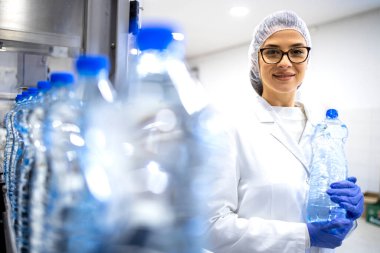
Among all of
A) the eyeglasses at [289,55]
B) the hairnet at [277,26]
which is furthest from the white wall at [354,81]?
the eyeglasses at [289,55]

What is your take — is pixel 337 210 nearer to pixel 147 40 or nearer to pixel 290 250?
pixel 290 250

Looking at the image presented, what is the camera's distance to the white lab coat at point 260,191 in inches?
38.2

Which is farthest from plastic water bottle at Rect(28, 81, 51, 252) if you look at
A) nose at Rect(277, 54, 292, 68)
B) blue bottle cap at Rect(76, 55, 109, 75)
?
nose at Rect(277, 54, 292, 68)

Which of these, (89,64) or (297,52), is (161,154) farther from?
(297,52)

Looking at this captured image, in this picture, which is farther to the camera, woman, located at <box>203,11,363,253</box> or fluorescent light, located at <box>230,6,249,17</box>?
fluorescent light, located at <box>230,6,249,17</box>

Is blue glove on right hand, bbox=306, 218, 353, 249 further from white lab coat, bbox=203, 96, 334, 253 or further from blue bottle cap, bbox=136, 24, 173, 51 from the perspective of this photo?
blue bottle cap, bbox=136, 24, 173, 51

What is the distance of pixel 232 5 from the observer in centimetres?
374

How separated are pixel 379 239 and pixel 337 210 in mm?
2991

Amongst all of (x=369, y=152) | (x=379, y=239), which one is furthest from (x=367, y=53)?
(x=379, y=239)

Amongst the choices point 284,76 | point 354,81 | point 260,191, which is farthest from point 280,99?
point 354,81

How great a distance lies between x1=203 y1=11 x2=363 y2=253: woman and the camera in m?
0.97

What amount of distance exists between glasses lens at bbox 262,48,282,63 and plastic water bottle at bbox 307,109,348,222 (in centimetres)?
28

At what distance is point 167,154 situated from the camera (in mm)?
479

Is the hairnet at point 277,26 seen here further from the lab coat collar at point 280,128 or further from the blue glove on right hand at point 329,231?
the blue glove on right hand at point 329,231
